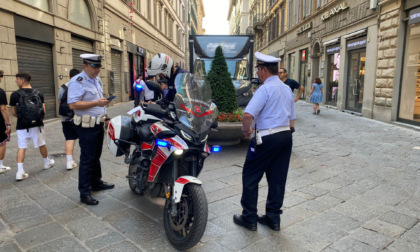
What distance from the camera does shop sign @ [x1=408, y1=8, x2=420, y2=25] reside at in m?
8.84

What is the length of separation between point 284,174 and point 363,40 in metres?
11.0

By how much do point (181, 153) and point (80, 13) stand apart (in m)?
12.0

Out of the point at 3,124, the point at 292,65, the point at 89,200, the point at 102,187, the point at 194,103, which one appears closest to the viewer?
the point at 194,103

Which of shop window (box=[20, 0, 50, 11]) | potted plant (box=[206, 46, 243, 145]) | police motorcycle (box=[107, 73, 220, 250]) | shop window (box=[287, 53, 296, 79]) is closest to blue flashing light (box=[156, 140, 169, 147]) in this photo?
police motorcycle (box=[107, 73, 220, 250])

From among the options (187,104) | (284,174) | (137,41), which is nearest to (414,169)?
(284,174)

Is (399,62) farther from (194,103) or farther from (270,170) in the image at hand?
(194,103)

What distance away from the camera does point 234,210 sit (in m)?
3.57

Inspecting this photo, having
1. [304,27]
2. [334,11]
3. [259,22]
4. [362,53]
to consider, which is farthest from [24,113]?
[259,22]

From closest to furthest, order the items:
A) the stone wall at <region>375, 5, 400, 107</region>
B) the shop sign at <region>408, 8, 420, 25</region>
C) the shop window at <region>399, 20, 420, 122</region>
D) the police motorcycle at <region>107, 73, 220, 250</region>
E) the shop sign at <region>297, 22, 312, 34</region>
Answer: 1. the police motorcycle at <region>107, 73, 220, 250</region>
2. the shop sign at <region>408, 8, 420, 25</region>
3. the shop window at <region>399, 20, 420, 122</region>
4. the stone wall at <region>375, 5, 400, 107</region>
5. the shop sign at <region>297, 22, 312, 34</region>

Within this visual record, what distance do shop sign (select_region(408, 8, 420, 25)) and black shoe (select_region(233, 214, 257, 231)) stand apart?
8.84 meters

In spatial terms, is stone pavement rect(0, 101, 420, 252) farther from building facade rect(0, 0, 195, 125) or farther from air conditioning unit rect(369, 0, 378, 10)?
air conditioning unit rect(369, 0, 378, 10)

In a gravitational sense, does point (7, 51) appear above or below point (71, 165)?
above

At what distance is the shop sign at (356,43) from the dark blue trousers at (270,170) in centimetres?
1088

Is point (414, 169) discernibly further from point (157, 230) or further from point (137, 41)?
point (137, 41)
